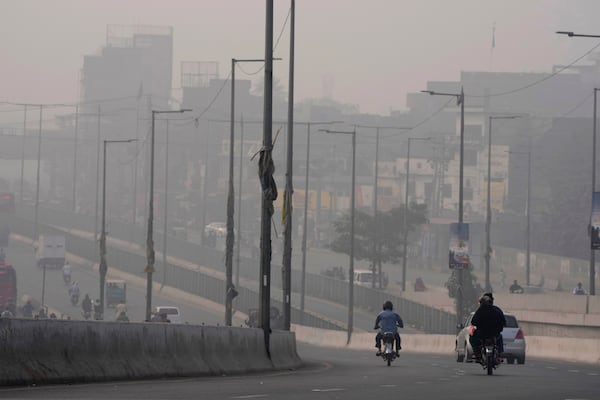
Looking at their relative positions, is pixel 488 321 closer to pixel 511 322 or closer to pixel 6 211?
pixel 511 322

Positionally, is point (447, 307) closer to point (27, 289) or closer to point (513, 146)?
point (27, 289)

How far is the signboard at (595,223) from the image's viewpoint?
2559 inches

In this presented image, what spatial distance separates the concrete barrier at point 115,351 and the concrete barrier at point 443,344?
19944mm

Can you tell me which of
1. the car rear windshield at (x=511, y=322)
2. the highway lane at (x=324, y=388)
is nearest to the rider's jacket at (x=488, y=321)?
the highway lane at (x=324, y=388)

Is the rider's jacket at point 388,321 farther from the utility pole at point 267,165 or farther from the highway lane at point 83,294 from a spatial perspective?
the highway lane at point 83,294

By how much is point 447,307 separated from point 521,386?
7443 cm

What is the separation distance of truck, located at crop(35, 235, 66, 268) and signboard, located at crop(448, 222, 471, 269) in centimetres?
5908

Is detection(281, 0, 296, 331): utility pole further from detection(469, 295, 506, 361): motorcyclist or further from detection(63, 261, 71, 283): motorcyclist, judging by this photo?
detection(63, 261, 71, 283): motorcyclist

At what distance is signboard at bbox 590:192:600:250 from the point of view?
6500 cm

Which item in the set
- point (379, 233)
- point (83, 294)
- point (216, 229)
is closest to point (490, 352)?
point (83, 294)

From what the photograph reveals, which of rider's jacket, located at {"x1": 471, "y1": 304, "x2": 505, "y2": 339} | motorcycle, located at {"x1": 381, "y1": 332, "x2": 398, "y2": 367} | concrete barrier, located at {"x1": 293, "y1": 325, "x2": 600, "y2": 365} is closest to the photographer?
rider's jacket, located at {"x1": 471, "y1": 304, "x2": 505, "y2": 339}

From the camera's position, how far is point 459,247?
69.6 metres

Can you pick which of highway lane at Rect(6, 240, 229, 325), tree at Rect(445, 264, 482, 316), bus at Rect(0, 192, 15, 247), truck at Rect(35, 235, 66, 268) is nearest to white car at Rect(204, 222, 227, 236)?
bus at Rect(0, 192, 15, 247)

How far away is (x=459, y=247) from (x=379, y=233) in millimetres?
63818
